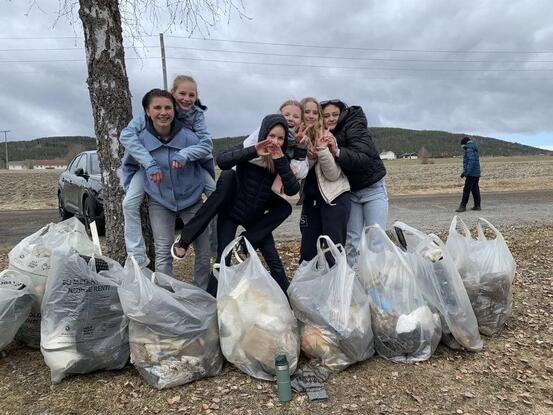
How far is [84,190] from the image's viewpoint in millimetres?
7598

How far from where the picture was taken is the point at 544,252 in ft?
16.8

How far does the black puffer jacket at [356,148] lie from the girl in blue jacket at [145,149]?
0.95 m

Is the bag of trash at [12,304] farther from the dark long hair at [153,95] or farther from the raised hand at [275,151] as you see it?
the raised hand at [275,151]

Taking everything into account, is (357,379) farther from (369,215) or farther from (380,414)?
(369,215)

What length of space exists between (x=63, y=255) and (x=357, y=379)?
1.78 meters

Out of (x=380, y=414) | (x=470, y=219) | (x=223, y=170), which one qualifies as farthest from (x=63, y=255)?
(x=470, y=219)

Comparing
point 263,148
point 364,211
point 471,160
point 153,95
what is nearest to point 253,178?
point 263,148

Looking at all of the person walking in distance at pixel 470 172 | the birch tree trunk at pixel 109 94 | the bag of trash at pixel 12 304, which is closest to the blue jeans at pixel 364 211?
the birch tree trunk at pixel 109 94

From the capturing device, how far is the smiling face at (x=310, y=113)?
3203 mm

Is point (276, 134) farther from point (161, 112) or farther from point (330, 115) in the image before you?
point (161, 112)

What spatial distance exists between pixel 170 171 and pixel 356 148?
1314 millimetres

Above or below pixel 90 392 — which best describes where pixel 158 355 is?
above

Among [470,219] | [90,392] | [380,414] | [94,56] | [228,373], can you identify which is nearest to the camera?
[380,414]

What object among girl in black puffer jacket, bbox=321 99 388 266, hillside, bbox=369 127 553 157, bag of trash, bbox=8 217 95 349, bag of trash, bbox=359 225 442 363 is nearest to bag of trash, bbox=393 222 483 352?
bag of trash, bbox=359 225 442 363
